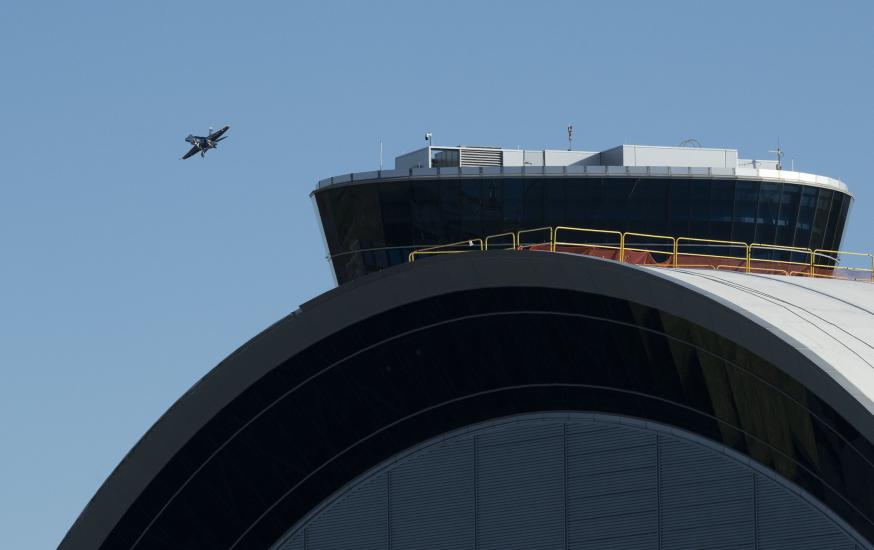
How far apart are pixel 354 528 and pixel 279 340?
423cm

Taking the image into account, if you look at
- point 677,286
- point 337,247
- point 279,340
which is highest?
point 677,286

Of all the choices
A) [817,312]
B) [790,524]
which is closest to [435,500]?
[790,524]

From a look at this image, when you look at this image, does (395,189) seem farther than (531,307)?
Yes

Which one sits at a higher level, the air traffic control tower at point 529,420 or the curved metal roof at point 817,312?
the curved metal roof at point 817,312

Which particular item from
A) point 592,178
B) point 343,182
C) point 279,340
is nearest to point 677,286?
point 279,340

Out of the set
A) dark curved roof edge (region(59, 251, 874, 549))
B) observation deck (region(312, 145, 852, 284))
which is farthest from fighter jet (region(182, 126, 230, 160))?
dark curved roof edge (region(59, 251, 874, 549))

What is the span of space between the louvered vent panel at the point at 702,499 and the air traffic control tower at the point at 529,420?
35 millimetres

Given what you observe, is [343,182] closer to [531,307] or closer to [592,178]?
[592,178]

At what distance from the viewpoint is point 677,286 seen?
29.8 metres

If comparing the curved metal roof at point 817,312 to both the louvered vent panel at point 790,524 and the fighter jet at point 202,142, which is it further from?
the fighter jet at point 202,142

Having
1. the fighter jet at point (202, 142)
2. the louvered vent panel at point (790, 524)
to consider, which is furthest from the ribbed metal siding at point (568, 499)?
the fighter jet at point (202, 142)

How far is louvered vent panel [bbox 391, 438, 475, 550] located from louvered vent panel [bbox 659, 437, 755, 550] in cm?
470

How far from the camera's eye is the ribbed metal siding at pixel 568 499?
2973cm

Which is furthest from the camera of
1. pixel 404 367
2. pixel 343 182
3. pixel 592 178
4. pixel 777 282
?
pixel 343 182
